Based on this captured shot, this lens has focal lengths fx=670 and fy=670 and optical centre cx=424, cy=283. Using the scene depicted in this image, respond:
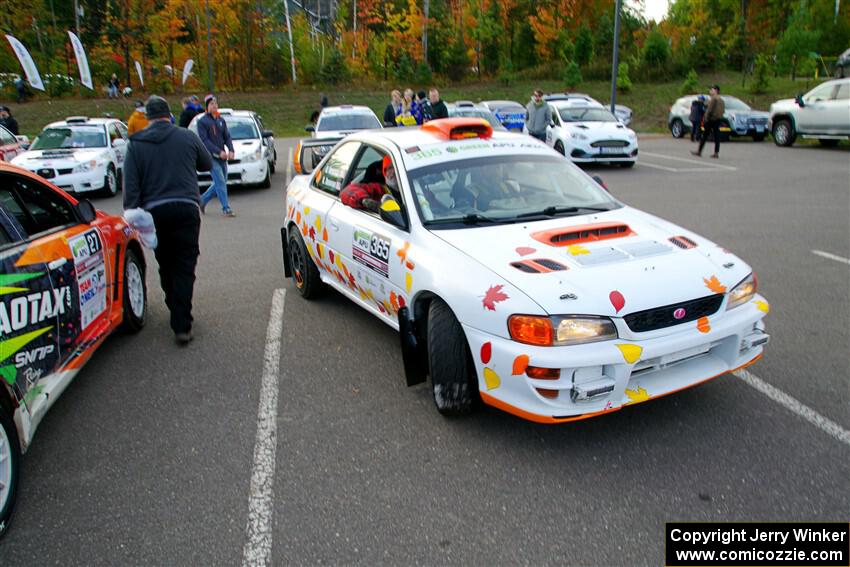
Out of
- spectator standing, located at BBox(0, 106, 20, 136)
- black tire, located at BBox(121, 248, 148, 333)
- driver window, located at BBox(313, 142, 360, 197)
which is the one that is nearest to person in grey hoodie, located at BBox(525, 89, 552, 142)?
driver window, located at BBox(313, 142, 360, 197)

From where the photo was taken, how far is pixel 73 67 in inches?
1961

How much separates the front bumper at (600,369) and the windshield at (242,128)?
1207cm

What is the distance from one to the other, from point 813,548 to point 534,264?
70.5 inches

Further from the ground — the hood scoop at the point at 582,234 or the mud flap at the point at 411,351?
the hood scoop at the point at 582,234

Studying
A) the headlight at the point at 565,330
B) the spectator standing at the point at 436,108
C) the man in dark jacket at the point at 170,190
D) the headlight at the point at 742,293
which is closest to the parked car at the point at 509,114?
the spectator standing at the point at 436,108

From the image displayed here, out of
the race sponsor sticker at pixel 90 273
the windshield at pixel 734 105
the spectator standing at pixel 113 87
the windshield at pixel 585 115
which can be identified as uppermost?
the spectator standing at pixel 113 87

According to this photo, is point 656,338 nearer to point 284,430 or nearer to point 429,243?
point 429,243

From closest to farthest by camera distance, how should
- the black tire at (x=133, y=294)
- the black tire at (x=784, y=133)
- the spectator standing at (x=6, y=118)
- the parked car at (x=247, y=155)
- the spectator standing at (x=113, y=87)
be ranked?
the black tire at (x=133, y=294) → the parked car at (x=247, y=155) → the spectator standing at (x=6, y=118) → the black tire at (x=784, y=133) → the spectator standing at (x=113, y=87)

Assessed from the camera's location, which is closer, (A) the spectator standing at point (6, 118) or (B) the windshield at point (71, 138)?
(B) the windshield at point (71, 138)

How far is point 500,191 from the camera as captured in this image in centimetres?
465

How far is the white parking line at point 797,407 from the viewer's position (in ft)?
12.0

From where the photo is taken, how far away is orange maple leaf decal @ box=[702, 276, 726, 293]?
11.8 feet

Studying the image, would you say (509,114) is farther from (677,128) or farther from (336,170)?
(336,170)

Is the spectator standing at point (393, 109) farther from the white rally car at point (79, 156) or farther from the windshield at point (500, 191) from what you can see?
the windshield at point (500, 191)
